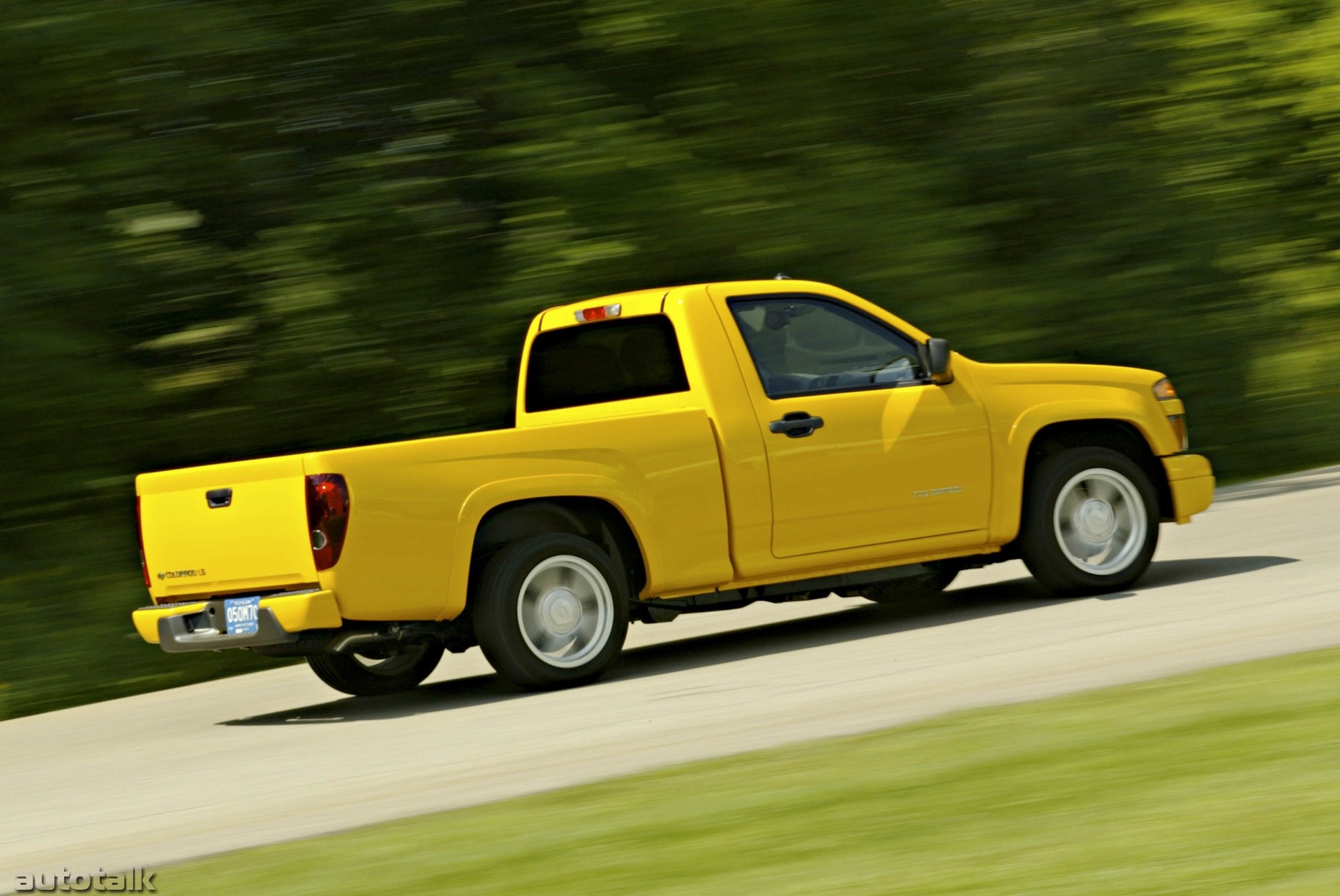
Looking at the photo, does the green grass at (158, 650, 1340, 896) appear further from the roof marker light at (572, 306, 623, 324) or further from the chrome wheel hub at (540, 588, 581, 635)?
the roof marker light at (572, 306, 623, 324)

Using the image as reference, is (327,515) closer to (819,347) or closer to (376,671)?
(376,671)

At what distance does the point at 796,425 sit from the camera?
9234 mm

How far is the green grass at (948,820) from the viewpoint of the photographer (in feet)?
16.3

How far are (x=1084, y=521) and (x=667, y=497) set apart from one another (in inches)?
98.8

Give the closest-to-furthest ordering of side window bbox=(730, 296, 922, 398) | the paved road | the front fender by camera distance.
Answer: the paved road < side window bbox=(730, 296, 922, 398) < the front fender

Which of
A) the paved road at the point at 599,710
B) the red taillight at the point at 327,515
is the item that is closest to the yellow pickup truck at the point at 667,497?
the red taillight at the point at 327,515

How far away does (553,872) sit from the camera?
543 cm

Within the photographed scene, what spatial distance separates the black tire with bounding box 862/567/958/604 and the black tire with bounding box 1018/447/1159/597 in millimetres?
723

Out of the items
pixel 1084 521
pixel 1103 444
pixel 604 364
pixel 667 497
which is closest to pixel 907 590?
pixel 1084 521

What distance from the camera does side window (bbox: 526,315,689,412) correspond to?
31.5ft

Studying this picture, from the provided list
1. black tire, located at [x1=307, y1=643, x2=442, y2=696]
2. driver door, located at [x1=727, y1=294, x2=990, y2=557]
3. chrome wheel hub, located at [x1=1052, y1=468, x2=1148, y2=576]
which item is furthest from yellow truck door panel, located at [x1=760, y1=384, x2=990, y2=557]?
black tire, located at [x1=307, y1=643, x2=442, y2=696]

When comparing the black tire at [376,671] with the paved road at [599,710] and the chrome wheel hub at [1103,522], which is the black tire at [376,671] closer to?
the paved road at [599,710]

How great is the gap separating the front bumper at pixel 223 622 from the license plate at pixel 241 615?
0.9 inches

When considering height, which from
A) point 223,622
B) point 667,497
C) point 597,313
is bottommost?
point 223,622
